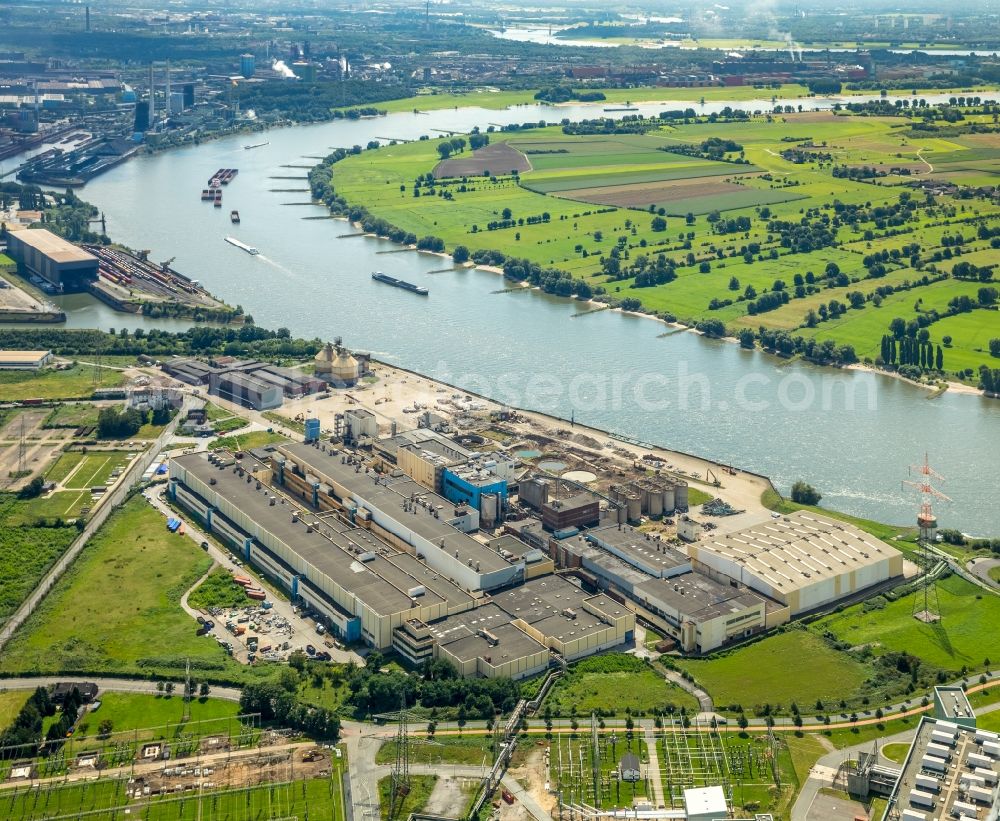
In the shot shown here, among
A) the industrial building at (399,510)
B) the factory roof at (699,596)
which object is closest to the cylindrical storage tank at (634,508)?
the factory roof at (699,596)

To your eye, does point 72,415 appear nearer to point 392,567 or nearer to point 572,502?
point 392,567

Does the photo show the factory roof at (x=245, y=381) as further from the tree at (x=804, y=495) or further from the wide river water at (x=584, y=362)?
the tree at (x=804, y=495)

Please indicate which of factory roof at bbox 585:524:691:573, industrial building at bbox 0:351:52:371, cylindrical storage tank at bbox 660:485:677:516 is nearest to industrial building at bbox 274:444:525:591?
factory roof at bbox 585:524:691:573

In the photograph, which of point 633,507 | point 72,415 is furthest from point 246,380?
point 633,507

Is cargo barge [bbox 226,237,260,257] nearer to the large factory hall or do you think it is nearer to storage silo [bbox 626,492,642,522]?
the large factory hall

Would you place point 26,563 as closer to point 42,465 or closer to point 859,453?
point 42,465

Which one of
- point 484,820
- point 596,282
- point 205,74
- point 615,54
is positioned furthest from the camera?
point 615,54

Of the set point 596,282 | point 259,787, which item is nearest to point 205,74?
point 596,282
